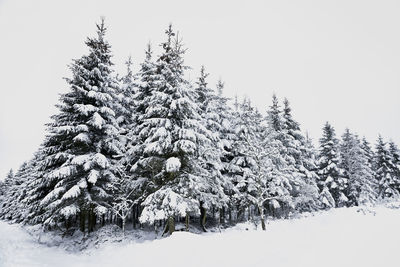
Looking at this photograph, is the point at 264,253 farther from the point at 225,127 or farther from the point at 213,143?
the point at 225,127

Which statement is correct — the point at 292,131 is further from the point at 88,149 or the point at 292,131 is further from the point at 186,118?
the point at 88,149

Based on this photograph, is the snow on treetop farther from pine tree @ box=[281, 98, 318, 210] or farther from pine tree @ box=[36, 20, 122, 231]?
pine tree @ box=[281, 98, 318, 210]

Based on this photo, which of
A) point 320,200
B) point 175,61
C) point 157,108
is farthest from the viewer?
point 320,200

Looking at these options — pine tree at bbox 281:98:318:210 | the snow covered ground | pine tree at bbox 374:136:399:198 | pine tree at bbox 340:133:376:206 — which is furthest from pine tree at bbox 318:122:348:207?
the snow covered ground

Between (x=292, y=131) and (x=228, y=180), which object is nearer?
(x=228, y=180)

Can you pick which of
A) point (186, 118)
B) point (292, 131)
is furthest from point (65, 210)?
point (292, 131)

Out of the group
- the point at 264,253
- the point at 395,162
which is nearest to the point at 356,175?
the point at 395,162

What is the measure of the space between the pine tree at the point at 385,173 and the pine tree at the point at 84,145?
44256mm

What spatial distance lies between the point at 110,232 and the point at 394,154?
4953 cm

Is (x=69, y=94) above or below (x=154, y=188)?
above

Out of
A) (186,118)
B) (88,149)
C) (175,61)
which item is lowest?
(88,149)

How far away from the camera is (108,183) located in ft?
55.7

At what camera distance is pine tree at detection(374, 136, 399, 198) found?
3956 centimetres

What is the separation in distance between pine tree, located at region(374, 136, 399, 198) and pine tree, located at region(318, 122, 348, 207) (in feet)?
36.8
